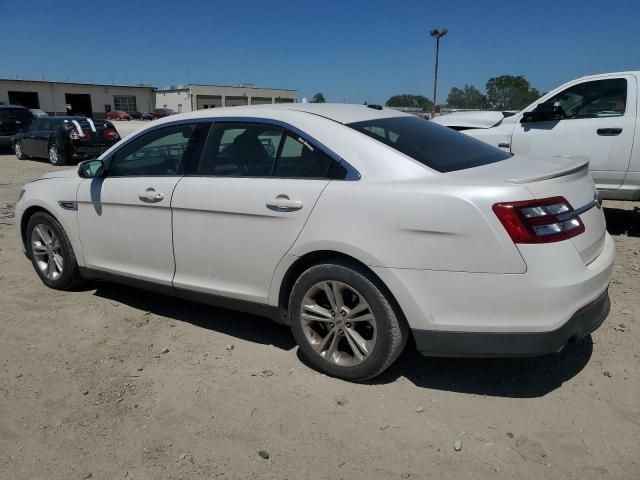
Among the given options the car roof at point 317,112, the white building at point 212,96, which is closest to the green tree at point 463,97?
the car roof at point 317,112

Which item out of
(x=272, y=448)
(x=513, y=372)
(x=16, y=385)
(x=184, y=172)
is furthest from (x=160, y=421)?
(x=513, y=372)

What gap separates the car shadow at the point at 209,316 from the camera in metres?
3.94

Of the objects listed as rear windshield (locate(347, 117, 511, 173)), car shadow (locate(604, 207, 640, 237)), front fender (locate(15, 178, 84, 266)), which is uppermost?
rear windshield (locate(347, 117, 511, 173))

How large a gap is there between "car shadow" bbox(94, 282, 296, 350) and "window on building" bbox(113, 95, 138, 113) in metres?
74.3

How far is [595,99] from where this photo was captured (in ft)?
21.6

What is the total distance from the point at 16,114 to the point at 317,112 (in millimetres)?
18838

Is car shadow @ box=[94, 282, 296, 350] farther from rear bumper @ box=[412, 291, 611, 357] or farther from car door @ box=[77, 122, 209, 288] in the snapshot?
rear bumper @ box=[412, 291, 611, 357]

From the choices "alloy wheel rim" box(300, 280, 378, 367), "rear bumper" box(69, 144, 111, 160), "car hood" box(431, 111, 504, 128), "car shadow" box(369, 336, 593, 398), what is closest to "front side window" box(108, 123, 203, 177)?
"alloy wheel rim" box(300, 280, 378, 367)

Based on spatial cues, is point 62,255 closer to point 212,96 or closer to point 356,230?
point 356,230

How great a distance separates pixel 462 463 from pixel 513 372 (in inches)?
38.3

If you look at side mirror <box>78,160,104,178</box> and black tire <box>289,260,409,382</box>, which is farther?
side mirror <box>78,160,104,178</box>

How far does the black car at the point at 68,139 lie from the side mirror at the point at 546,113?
12.1 meters

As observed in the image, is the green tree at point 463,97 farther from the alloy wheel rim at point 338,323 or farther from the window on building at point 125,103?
the window on building at point 125,103

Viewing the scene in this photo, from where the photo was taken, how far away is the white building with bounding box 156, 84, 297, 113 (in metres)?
77.8
